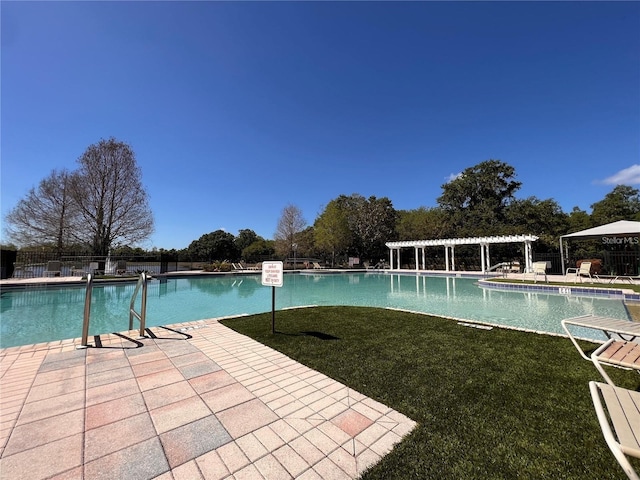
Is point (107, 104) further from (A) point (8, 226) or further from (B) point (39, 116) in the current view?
(A) point (8, 226)

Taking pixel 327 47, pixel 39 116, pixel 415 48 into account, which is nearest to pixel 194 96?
pixel 39 116

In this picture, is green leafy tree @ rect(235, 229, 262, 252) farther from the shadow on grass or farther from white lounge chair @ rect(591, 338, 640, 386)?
white lounge chair @ rect(591, 338, 640, 386)

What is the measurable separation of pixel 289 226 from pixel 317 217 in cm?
454

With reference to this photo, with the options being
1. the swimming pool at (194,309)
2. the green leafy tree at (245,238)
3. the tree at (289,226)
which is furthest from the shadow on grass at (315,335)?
the green leafy tree at (245,238)

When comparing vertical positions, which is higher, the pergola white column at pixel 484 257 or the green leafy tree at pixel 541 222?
the green leafy tree at pixel 541 222

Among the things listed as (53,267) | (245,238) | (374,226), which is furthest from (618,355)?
(245,238)

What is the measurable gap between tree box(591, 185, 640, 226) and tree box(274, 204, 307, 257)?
25708 mm

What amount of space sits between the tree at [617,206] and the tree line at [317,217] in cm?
7

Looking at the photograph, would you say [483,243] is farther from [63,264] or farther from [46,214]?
[46,214]

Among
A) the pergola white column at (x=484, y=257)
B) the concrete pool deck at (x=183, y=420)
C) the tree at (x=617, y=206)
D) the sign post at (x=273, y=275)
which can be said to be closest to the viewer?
the concrete pool deck at (x=183, y=420)

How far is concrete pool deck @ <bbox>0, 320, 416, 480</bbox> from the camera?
4.91 ft

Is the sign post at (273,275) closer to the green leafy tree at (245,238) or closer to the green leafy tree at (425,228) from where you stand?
the green leafy tree at (425,228)

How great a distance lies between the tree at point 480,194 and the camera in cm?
2859

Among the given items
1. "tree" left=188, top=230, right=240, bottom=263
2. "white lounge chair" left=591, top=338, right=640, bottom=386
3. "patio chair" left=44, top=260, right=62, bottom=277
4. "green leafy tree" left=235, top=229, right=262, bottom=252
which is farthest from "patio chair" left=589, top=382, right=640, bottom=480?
"green leafy tree" left=235, top=229, right=262, bottom=252
